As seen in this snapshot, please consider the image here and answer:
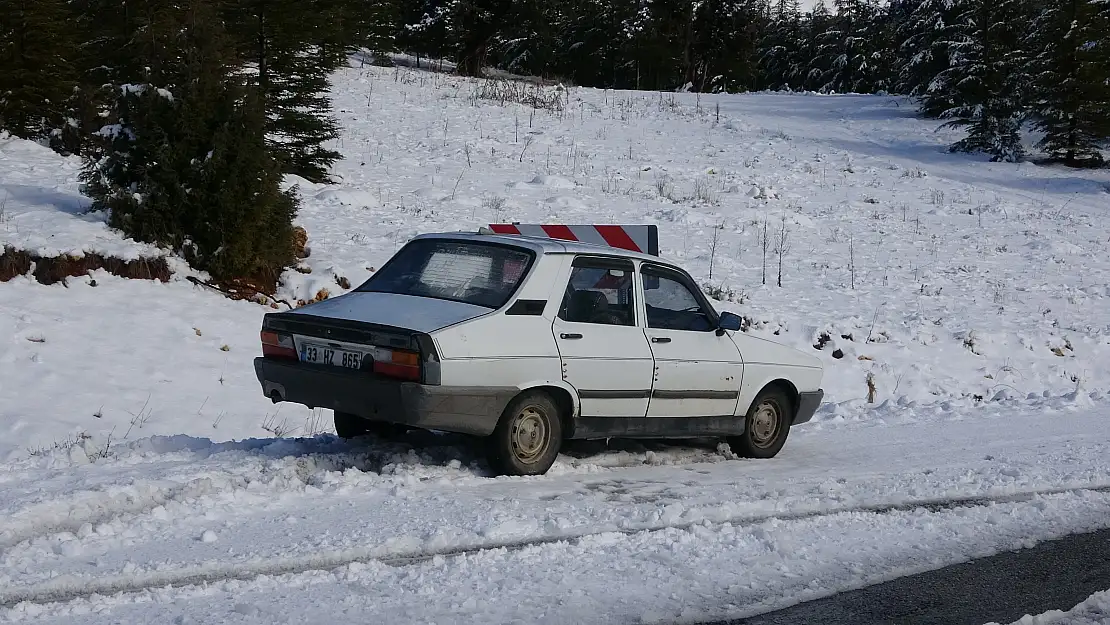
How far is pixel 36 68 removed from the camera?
55.4 ft

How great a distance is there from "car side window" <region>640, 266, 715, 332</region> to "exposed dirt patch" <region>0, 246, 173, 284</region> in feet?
21.9

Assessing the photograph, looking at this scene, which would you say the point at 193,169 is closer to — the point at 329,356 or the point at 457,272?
the point at 457,272

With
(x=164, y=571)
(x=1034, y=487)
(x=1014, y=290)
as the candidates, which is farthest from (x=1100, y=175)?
(x=164, y=571)

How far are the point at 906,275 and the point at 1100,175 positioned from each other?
44.6ft

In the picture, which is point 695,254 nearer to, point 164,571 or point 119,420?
point 119,420

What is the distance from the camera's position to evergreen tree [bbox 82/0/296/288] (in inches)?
484

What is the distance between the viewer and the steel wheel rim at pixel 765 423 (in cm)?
862

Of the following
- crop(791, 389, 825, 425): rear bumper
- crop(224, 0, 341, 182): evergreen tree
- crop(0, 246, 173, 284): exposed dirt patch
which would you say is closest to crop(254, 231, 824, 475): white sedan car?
crop(791, 389, 825, 425): rear bumper

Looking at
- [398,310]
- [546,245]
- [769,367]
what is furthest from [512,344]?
[769,367]

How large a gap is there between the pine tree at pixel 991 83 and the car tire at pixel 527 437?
2595 cm

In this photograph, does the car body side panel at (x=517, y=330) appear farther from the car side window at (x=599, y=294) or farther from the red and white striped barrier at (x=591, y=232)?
the red and white striped barrier at (x=591, y=232)

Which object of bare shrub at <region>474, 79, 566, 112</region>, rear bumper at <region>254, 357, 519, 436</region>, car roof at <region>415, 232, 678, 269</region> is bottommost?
rear bumper at <region>254, 357, 519, 436</region>

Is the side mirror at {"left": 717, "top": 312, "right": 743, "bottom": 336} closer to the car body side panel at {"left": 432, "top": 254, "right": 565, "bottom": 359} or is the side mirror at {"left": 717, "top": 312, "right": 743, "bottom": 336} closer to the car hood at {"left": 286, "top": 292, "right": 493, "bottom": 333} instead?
the car body side panel at {"left": 432, "top": 254, "right": 565, "bottom": 359}

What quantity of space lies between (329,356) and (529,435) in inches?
54.4
